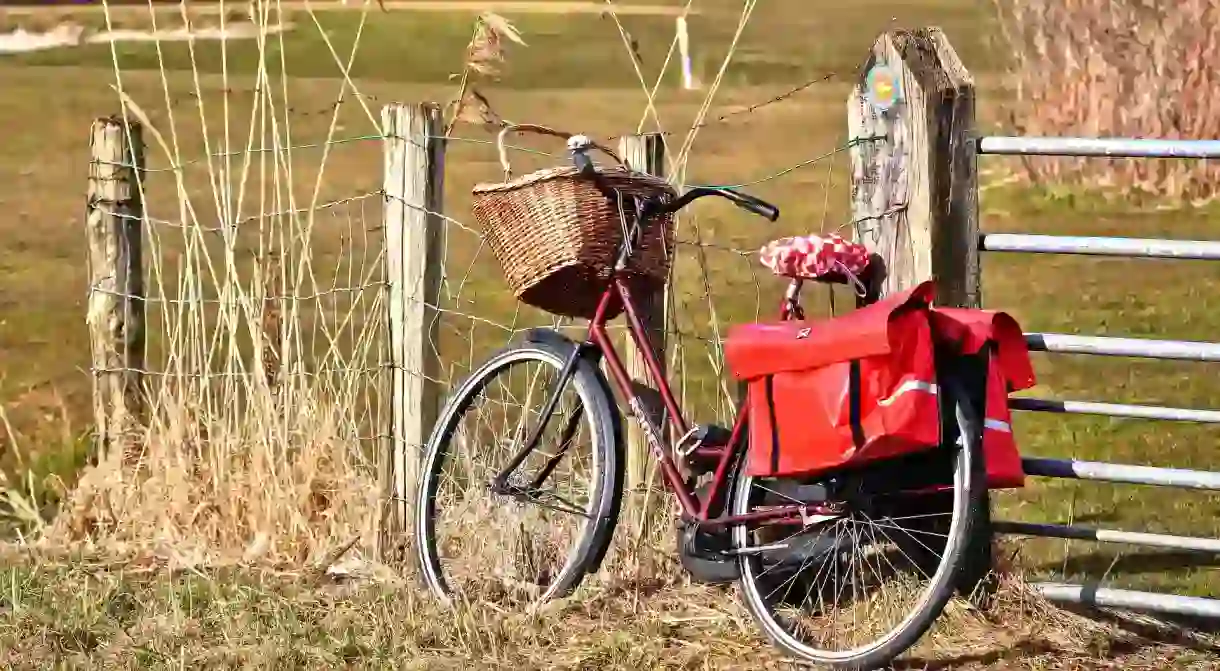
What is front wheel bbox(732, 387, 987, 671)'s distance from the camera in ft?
13.1

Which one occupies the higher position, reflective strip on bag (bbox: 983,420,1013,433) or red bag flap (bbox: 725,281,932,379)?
red bag flap (bbox: 725,281,932,379)

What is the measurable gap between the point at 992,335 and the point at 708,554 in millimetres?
967

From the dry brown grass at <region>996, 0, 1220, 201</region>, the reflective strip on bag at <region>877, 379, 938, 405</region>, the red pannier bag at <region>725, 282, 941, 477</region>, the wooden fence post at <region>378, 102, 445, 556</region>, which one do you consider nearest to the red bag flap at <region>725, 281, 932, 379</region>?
the red pannier bag at <region>725, 282, 941, 477</region>

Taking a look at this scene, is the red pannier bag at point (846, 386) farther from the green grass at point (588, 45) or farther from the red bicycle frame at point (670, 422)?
the green grass at point (588, 45)

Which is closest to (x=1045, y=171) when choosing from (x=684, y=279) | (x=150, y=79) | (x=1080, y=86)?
(x=1080, y=86)

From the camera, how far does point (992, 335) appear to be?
402 centimetres

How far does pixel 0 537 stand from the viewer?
580 cm

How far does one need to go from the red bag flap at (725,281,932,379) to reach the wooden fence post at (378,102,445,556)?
1.36 meters

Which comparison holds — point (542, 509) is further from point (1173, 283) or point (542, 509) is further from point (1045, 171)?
point (1045, 171)

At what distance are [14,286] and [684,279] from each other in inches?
178

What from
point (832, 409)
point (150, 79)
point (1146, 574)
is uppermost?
point (150, 79)

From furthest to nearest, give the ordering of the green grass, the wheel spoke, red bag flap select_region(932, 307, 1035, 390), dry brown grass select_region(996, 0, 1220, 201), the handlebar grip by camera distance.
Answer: the green grass < dry brown grass select_region(996, 0, 1220, 201) < the wheel spoke < the handlebar grip < red bag flap select_region(932, 307, 1035, 390)

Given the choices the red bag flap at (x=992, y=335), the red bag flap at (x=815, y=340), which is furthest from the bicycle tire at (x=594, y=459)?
the red bag flap at (x=992, y=335)

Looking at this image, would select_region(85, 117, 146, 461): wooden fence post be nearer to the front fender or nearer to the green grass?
the front fender
